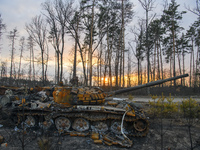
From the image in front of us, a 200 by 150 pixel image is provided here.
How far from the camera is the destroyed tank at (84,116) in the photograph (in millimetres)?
A: 5359

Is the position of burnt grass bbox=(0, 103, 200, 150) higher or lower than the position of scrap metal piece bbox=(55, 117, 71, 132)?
lower

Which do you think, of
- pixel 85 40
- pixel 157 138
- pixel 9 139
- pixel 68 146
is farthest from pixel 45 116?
pixel 85 40

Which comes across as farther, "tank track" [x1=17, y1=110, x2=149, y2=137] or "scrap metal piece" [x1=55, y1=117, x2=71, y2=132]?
"scrap metal piece" [x1=55, y1=117, x2=71, y2=132]

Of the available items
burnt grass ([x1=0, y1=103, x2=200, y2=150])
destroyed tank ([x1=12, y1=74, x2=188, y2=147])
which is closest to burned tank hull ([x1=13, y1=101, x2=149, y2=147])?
destroyed tank ([x1=12, y1=74, x2=188, y2=147])

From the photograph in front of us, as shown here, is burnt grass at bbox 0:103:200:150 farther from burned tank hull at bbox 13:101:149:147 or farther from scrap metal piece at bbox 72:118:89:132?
scrap metal piece at bbox 72:118:89:132

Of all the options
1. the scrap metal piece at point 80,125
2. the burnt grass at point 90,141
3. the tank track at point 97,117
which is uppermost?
the tank track at point 97,117

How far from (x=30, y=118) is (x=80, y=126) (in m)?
2.35

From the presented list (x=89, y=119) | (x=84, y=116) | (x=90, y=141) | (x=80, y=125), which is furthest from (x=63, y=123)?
(x=90, y=141)

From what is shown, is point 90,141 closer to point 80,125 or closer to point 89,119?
point 89,119

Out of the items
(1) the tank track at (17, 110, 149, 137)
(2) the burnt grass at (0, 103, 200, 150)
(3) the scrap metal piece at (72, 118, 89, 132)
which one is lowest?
(2) the burnt grass at (0, 103, 200, 150)

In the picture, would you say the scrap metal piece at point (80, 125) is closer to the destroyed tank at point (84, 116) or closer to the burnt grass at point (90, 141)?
the destroyed tank at point (84, 116)

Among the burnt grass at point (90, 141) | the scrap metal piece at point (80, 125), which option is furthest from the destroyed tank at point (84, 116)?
the burnt grass at point (90, 141)

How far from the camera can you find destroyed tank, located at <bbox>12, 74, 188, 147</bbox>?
211 inches

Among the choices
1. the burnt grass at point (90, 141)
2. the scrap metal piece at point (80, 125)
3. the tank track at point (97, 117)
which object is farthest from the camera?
the scrap metal piece at point (80, 125)
